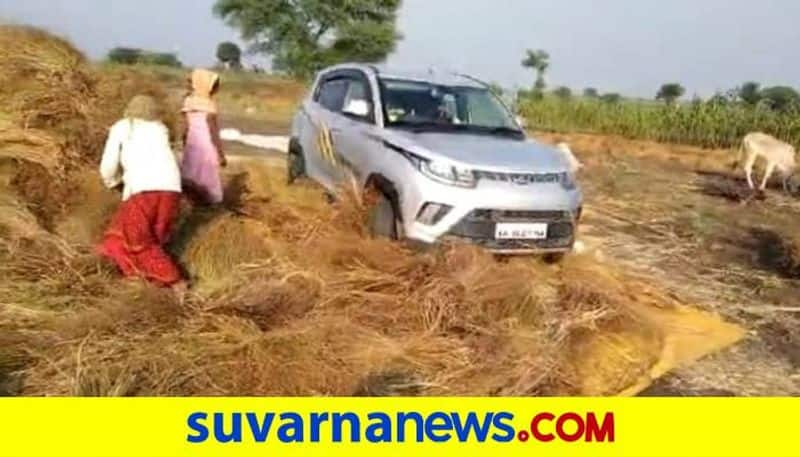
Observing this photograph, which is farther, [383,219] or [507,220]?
[383,219]

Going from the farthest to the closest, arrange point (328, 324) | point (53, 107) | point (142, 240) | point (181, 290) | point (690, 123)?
point (690, 123) < point (53, 107) < point (142, 240) < point (181, 290) < point (328, 324)

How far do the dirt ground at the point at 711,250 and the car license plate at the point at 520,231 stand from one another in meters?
1.12

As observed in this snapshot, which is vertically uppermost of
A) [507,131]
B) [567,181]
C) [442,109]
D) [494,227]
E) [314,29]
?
[314,29]

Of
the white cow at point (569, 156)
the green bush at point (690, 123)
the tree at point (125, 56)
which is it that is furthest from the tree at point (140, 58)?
the green bush at point (690, 123)

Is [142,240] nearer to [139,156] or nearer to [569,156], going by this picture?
[139,156]

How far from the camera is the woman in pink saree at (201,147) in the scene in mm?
4496

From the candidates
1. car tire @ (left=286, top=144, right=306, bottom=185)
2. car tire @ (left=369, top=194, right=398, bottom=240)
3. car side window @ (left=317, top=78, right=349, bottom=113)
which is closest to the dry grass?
car tire @ (left=369, top=194, right=398, bottom=240)

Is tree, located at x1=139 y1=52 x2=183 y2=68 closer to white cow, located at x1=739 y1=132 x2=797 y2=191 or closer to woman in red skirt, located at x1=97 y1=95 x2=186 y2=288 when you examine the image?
woman in red skirt, located at x1=97 y1=95 x2=186 y2=288

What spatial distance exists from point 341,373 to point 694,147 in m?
14.3

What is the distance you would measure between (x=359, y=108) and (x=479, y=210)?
1.32 meters

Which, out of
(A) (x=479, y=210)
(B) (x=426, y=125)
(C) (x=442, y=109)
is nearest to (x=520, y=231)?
(A) (x=479, y=210)

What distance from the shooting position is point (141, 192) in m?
3.73

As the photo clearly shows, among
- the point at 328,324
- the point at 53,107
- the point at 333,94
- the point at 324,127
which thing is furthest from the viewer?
the point at 333,94

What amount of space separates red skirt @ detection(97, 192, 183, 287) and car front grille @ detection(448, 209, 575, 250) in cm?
151
